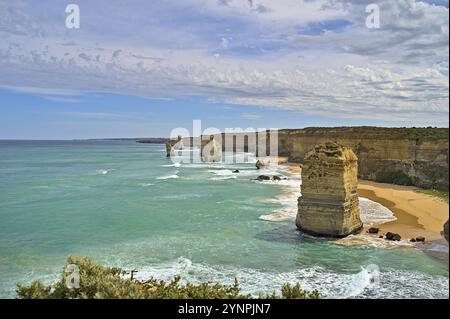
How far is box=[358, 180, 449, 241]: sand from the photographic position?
23967 mm

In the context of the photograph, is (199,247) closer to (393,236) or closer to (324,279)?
(324,279)

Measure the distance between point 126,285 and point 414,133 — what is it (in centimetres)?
4525

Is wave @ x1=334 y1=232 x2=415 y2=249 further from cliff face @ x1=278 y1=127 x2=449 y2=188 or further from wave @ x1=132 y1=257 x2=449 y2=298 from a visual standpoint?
cliff face @ x1=278 y1=127 x2=449 y2=188

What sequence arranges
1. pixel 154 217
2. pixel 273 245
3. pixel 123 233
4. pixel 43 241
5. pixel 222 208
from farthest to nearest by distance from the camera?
pixel 222 208
pixel 154 217
pixel 123 233
pixel 43 241
pixel 273 245

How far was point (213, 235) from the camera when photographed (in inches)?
916

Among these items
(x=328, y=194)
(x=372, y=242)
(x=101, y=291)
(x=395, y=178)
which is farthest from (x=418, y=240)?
(x=395, y=178)

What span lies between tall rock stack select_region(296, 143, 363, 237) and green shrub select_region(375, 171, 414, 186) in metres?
23.7

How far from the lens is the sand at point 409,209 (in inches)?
944

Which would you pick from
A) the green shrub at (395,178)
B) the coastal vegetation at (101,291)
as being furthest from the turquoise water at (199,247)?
the green shrub at (395,178)

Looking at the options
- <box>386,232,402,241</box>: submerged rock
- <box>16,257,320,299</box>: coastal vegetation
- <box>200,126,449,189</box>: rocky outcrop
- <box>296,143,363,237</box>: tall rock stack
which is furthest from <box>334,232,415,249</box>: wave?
<box>200,126,449,189</box>: rocky outcrop

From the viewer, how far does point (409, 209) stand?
30.6m

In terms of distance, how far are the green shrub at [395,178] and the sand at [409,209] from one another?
4.58ft
